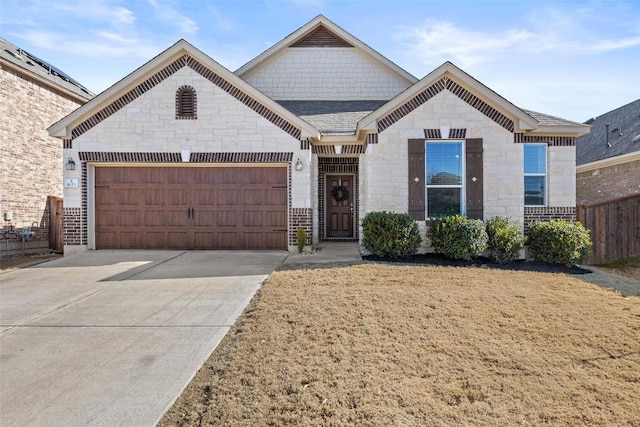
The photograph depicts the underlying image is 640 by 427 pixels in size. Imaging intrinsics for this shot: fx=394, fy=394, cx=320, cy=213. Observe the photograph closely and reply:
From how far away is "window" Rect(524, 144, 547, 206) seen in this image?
10.1m

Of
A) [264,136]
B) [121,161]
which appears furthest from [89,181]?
[264,136]

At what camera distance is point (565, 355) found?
4055 millimetres

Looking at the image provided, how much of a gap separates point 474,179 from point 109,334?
8.39 meters

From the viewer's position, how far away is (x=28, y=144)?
1203 cm

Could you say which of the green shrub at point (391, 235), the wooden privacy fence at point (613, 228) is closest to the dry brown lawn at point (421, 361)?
the green shrub at point (391, 235)

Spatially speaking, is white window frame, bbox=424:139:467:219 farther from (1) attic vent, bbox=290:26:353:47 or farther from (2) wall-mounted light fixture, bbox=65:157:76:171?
(2) wall-mounted light fixture, bbox=65:157:76:171

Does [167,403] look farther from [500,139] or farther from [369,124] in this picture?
[500,139]

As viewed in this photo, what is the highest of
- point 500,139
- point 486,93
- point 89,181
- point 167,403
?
point 486,93

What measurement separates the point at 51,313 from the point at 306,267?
173 inches

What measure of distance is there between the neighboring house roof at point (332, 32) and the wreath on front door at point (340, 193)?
435 centimetres

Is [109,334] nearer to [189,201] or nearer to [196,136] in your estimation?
[189,201]

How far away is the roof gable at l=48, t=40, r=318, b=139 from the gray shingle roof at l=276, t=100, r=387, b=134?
3.27 ft

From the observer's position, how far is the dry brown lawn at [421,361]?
305 centimetres

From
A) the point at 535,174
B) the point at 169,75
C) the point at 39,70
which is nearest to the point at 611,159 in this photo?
the point at 535,174
